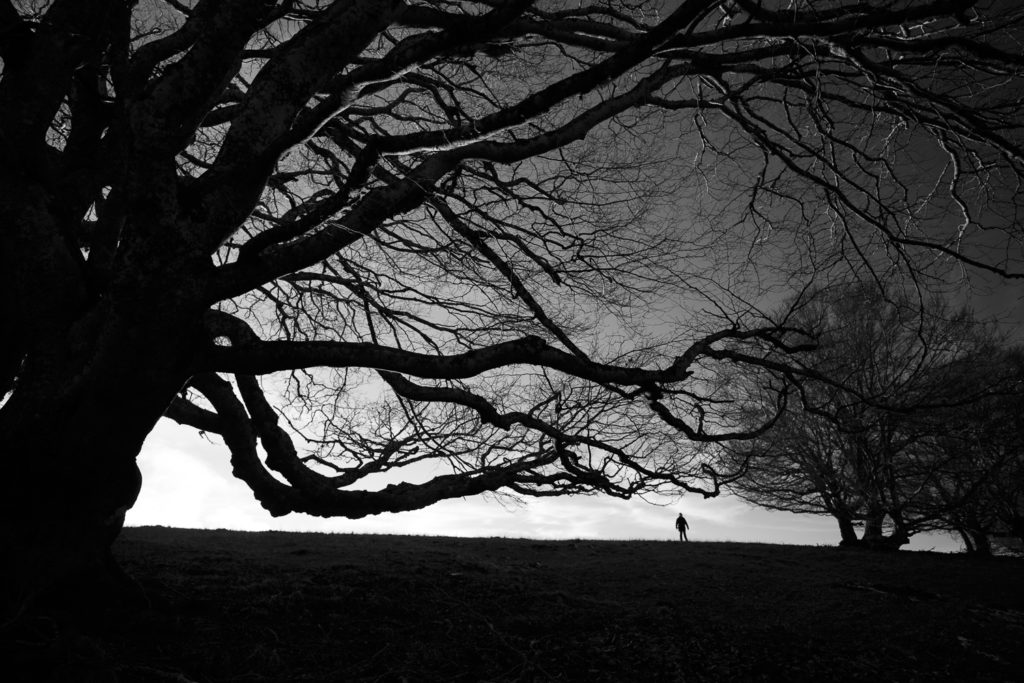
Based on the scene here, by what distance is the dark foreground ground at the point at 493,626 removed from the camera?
333 centimetres

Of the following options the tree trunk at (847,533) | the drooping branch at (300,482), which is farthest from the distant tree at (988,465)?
the drooping branch at (300,482)

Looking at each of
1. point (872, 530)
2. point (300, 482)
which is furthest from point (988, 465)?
point (300, 482)

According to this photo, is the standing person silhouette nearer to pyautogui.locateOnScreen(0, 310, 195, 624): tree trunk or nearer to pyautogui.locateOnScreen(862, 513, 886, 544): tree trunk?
pyautogui.locateOnScreen(862, 513, 886, 544): tree trunk

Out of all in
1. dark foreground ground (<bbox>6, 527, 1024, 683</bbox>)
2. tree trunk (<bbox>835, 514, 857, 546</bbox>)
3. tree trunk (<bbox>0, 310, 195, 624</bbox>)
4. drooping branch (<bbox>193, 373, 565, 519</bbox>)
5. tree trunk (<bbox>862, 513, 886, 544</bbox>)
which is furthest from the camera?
tree trunk (<bbox>835, 514, 857, 546</bbox>)

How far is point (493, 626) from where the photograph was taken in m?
4.61

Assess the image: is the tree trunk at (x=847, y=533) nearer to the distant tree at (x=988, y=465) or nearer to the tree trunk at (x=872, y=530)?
the tree trunk at (x=872, y=530)

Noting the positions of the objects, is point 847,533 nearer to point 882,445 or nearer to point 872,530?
point 872,530

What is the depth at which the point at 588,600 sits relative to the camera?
632 centimetres

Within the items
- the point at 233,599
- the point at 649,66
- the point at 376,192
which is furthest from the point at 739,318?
the point at 233,599

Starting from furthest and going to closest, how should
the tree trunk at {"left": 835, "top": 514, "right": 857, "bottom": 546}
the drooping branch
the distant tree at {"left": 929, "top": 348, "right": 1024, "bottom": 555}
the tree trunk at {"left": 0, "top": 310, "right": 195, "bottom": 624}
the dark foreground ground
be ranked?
the tree trunk at {"left": 835, "top": 514, "right": 857, "bottom": 546}, the distant tree at {"left": 929, "top": 348, "right": 1024, "bottom": 555}, the drooping branch, the dark foreground ground, the tree trunk at {"left": 0, "top": 310, "right": 195, "bottom": 624}

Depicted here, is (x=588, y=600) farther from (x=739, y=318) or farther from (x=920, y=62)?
(x=920, y=62)

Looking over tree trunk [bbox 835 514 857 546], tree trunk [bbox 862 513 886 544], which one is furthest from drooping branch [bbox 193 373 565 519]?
tree trunk [bbox 835 514 857 546]

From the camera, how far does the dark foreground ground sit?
3.33 meters

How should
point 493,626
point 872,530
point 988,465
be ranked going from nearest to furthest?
point 493,626, point 988,465, point 872,530
